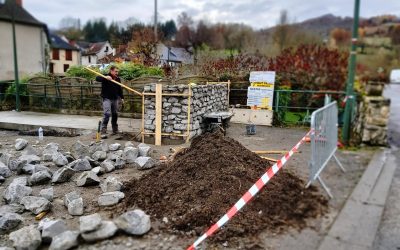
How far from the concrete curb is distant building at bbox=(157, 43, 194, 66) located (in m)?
9.56

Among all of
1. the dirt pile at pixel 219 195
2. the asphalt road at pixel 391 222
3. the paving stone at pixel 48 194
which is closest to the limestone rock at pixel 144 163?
the dirt pile at pixel 219 195

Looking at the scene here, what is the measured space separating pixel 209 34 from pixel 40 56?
1994cm

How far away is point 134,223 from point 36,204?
174 centimetres

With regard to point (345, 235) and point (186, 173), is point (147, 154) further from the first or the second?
point (345, 235)

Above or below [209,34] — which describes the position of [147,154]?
below

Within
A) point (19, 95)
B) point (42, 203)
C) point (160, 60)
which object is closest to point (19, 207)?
point (42, 203)

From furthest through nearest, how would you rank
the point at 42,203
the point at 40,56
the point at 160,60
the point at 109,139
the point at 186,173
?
the point at 40,56 → the point at 160,60 → the point at 109,139 → the point at 186,173 → the point at 42,203

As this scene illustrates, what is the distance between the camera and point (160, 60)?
1479 centimetres

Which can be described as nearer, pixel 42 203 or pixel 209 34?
pixel 42 203

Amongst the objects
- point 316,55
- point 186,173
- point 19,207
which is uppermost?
point 316,55

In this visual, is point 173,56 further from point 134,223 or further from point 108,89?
→ point 134,223

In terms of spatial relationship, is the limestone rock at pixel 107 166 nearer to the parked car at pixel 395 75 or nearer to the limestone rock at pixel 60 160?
the limestone rock at pixel 60 160

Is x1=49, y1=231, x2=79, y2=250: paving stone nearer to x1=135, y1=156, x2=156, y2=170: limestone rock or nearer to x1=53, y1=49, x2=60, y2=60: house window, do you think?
x1=135, y1=156, x2=156, y2=170: limestone rock

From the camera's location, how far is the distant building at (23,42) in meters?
25.8
